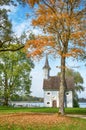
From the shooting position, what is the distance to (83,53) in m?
25.8

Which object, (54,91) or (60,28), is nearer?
(60,28)

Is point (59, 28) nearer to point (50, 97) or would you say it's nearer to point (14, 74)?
point (14, 74)

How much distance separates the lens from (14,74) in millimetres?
61344

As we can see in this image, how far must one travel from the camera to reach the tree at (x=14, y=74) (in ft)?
203

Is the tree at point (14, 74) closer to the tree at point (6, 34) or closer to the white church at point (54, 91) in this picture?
the white church at point (54, 91)

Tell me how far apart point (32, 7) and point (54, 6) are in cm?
207

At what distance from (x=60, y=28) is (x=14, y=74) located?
3612cm

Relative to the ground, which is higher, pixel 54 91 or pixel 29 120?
pixel 54 91

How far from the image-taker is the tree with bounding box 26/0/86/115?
25.3m

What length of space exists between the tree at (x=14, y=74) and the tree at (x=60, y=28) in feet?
115

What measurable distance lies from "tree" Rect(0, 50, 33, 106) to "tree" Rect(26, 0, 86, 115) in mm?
35195

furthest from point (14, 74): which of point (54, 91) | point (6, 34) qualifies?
point (6, 34)

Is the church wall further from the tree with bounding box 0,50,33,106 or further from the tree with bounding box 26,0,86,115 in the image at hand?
the tree with bounding box 26,0,86,115

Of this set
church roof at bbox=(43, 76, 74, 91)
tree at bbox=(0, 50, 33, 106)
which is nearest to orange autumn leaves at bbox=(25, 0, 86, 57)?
tree at bbox=(0, 50, 33, 106)
